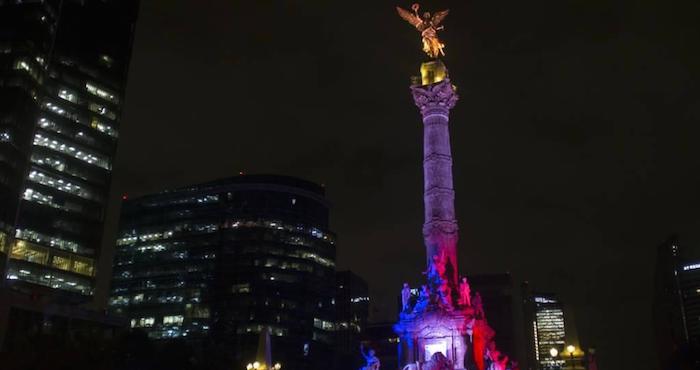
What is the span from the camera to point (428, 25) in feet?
186

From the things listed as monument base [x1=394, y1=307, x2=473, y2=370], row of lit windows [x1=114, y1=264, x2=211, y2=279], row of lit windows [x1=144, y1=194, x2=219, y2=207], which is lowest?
monument base [x1=394, y1=307, x2=473, y2=370]

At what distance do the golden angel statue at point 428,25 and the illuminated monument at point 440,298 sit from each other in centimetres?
361

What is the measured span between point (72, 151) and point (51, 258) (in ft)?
45.8

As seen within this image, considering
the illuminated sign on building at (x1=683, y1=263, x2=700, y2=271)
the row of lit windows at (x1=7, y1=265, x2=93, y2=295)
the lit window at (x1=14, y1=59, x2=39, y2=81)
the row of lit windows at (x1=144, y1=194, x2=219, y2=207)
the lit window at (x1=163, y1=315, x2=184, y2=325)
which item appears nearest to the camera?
the lit window at (x1=14, y1=59, x2=39, y2=81)

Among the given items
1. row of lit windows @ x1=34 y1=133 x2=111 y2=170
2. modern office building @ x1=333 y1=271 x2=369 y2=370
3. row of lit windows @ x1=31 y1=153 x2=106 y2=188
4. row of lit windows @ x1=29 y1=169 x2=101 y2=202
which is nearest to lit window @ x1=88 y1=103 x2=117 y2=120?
row of lit windows @ x1=34 y1=133 x2=111 y2=170

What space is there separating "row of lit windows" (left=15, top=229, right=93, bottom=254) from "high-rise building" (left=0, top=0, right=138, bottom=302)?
0.11m

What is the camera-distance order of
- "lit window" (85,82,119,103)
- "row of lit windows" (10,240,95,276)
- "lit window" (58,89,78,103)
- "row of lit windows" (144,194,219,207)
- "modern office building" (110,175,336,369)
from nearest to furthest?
"row of lit windows" (10,240,95,276), "lit window" (58,89,78,103), "lit window" (85,82,119,103), "modern office building" (110,175,336,369), "row of lit windows" (144,194,219,207)

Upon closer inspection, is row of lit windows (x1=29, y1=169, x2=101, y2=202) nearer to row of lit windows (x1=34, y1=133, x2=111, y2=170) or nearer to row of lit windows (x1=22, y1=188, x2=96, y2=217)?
row of lit windows (x1=22, y1=188, x2=96, y2=217)

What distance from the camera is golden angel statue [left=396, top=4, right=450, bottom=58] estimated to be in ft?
185

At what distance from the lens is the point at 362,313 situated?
538 ft

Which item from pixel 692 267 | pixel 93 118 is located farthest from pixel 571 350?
pixel 692 267

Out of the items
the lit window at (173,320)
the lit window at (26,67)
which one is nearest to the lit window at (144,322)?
the lit window at (173,320)

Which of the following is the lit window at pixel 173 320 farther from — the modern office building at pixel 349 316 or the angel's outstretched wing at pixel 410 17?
the angel's outstretched wing at pixel 410 17

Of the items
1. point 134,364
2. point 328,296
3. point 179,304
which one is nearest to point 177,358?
point 134,364
